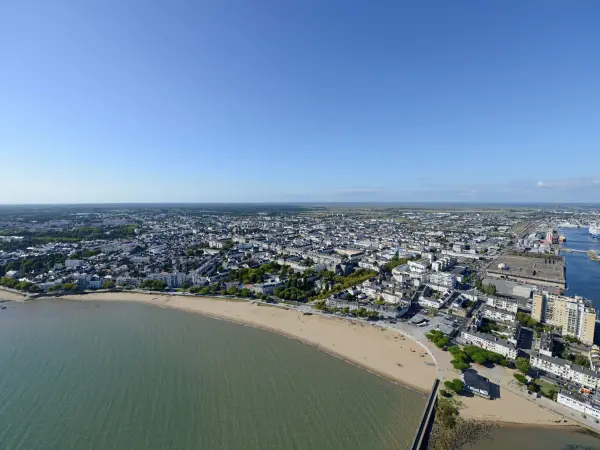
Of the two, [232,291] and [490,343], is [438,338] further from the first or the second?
[232,291]

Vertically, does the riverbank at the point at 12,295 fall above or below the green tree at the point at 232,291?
below

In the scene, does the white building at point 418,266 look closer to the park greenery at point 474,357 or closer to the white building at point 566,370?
the park greenery at point 474,357

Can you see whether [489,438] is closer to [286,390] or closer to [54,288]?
[286,390]

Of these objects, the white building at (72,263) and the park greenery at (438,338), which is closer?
the park greenery at (438,338)

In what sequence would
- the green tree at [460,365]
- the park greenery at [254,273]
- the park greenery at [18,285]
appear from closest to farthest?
the green tree at [460,365] → the park greenery at [18,285] → the park greenery at [254,273]

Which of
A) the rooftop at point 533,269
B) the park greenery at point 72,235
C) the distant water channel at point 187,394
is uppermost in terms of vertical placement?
the park greenery at point 72,235

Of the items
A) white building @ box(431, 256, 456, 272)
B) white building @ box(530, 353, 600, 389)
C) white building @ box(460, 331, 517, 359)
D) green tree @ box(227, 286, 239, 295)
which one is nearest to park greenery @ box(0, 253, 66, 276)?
green tree @ box(227, 286, 239, 295)

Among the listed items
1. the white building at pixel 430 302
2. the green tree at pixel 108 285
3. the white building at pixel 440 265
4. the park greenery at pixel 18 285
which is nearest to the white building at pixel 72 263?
the park greenery at pixel 18 285

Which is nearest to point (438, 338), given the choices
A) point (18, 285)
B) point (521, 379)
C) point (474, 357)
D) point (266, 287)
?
point (474, 357)
